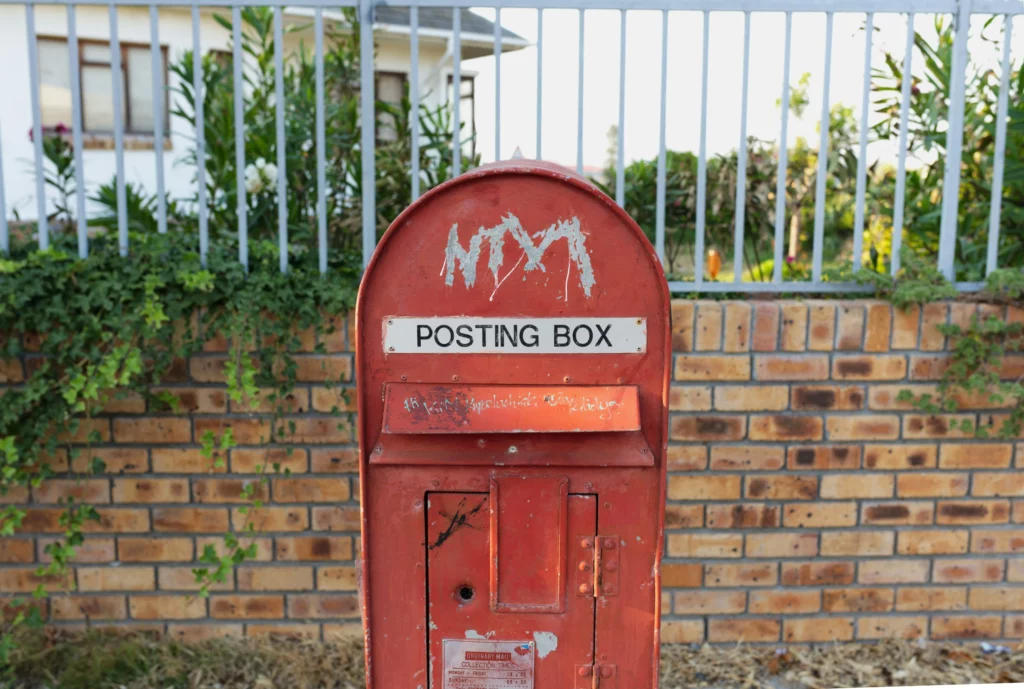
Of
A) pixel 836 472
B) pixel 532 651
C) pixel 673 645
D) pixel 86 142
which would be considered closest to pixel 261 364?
pixel 532 651

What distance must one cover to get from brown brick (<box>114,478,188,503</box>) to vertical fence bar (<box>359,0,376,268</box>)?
39.5 inches

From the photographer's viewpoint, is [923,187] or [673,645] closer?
[673,645]

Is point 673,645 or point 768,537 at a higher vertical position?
point 768,537

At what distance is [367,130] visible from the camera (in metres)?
2.79

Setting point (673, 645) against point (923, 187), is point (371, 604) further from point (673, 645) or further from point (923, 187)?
point (923, 187)

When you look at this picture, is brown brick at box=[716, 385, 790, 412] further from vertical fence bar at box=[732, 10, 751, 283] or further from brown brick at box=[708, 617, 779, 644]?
brown brick at box=[708, 617, 779, 644]

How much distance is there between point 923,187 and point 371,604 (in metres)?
2.94

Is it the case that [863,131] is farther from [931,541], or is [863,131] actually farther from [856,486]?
[931,541]

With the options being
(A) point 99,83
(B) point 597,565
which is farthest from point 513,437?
(A) point 99,83

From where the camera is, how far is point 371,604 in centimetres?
175

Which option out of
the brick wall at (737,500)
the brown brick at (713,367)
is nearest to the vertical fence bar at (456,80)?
the brick wall at (737,500)

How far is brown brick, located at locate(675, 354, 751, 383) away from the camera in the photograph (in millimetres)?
2830

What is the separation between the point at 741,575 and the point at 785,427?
1.82 feet

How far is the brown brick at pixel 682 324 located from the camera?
2.80 meters
